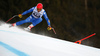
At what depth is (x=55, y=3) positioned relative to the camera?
12.3 m

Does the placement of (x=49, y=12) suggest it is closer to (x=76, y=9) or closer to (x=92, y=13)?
(x=76, y=9)

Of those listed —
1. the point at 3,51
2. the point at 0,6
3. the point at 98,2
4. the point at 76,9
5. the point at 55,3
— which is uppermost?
the point at 98,2

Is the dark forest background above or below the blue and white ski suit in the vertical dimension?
above

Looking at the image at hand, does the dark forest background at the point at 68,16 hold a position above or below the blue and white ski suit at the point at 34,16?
above

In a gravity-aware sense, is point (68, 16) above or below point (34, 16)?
above

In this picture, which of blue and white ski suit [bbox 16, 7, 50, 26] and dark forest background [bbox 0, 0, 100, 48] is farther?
dark forest background [bbox 0, 0, 100, 48]

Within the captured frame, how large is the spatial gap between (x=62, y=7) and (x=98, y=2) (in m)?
6.69

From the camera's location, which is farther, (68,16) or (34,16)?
(68,16)

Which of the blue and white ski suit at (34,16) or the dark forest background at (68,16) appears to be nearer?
the blue and white ski suit at (34,16)

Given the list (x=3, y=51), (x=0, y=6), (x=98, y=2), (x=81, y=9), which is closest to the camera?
(x=3, y=51)

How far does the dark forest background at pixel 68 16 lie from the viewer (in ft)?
29.3

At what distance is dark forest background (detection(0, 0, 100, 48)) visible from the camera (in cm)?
893

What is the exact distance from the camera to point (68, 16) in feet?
48.6

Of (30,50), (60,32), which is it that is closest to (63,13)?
(60,32)
